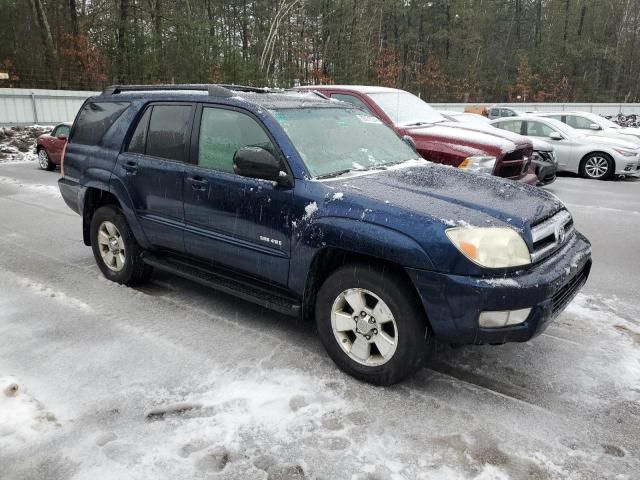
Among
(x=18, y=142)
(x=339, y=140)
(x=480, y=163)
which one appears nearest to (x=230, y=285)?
(x=339, y=140)

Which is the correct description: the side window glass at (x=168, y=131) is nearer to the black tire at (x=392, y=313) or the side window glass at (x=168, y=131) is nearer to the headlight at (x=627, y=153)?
the black tire at (x=392, y=313)

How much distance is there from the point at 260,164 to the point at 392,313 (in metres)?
1.31

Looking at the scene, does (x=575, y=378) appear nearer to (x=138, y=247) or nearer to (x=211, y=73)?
(x=138, y=247)

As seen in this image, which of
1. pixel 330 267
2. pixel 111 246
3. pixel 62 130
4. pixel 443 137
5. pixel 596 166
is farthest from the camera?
pixel 62 130

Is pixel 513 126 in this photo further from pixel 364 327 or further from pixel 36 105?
pixel 36 105

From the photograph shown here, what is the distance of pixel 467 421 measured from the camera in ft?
10.0

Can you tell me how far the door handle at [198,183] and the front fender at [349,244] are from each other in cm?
99

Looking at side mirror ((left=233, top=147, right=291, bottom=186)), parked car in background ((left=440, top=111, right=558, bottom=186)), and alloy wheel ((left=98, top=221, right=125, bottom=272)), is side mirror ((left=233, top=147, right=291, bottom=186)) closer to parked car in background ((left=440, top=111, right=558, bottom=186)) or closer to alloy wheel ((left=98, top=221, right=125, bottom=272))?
alloy wheel ((left=98, top=221, right=125, bottom=272))

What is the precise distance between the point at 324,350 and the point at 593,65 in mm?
55483

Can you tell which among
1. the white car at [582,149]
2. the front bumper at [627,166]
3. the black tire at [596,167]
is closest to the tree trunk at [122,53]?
the white car at [582,149]

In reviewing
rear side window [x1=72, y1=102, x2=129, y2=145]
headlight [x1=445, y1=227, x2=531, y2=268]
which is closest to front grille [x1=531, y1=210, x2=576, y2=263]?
headlight [x1=445, y1=227, x2=531, y2=268]

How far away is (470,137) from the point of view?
7.66m

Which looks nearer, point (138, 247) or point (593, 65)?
point (138, 247)

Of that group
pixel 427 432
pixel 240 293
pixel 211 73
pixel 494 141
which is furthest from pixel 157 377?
pixel 211 73
